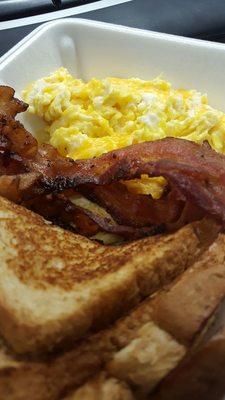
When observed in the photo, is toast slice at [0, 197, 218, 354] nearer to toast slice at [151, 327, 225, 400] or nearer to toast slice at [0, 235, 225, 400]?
toast slice at [0, 235, 225, 400]

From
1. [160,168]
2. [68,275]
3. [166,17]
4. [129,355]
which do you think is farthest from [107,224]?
[166,17]

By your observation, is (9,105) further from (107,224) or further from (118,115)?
(107,224)

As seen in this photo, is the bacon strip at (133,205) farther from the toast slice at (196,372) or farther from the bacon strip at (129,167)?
the toast slice at (196,372)

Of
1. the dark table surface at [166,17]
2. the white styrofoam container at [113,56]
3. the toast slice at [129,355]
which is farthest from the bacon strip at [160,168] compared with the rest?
the dark table surface at [166,17]

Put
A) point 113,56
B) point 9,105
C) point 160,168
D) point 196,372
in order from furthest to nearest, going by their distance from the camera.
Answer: point 113,56 < point 9,105 < point 160,168 < point 196,372

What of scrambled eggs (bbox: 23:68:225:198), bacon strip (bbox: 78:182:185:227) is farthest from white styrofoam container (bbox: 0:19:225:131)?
bacon strip (bbox: 78:182:185:227)

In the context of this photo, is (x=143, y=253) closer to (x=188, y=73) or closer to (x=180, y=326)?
(x=180, y=326)
